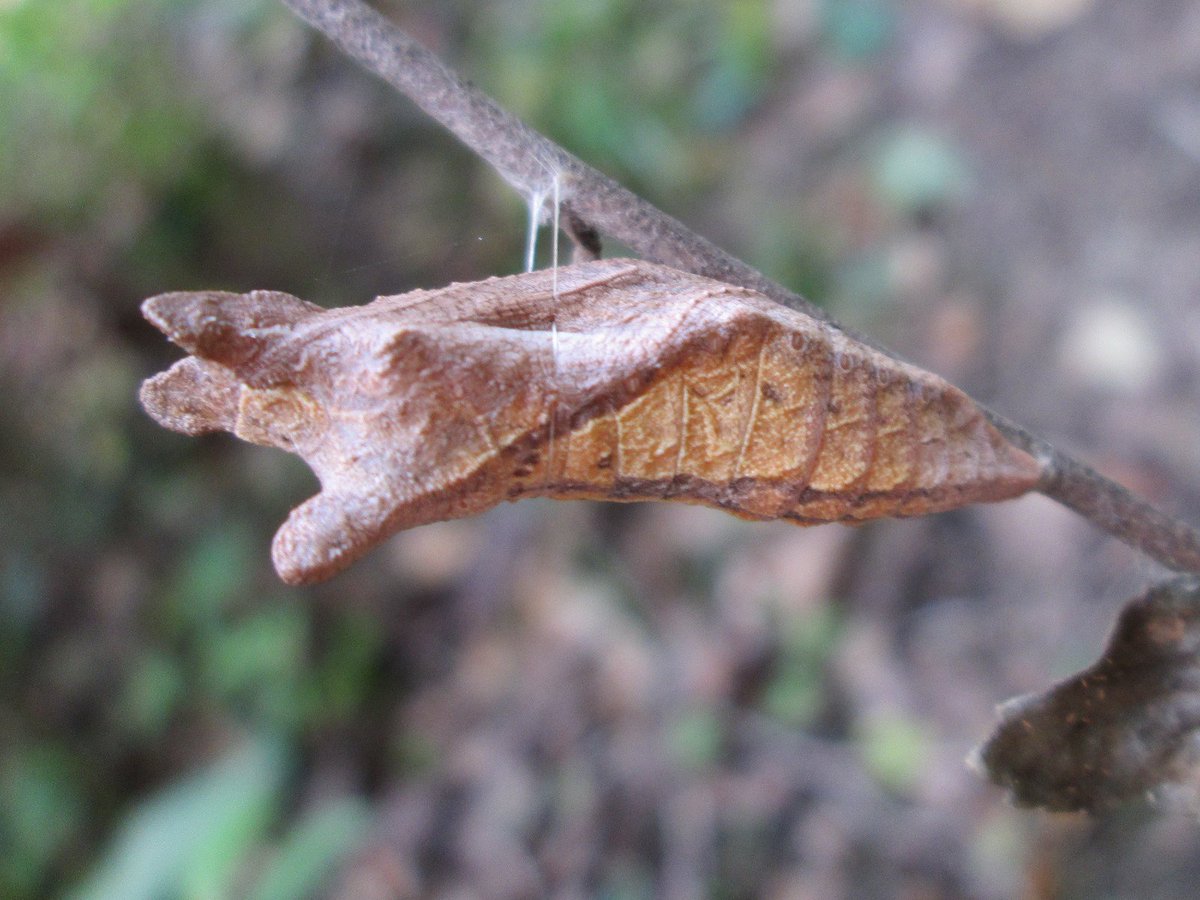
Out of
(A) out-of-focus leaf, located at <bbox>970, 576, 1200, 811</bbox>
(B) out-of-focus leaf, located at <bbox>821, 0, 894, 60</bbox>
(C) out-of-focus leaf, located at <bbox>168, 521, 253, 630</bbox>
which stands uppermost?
(B) out-of-focus leaf, located at <bbox>821, 0, 894, 60</bbox>

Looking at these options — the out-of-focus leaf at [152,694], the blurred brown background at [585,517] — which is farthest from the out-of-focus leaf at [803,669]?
the out-of-focus leaf at [152,694]

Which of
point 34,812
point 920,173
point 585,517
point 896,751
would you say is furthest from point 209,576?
point 920,173

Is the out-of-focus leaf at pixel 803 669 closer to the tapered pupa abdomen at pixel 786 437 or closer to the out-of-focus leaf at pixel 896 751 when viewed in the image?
the out-of-focus leaf at pixel 896 751

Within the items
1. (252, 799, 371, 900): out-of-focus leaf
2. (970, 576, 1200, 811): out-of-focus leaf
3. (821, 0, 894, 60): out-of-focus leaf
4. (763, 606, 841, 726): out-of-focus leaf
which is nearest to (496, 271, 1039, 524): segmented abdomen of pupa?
(970, 576, 1200, 811): out-of-focus leaf

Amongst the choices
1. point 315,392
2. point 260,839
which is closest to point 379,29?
point 315,392

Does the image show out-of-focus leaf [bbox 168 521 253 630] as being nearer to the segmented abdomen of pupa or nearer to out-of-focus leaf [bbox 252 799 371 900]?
out-of-focus leaf [bbox 252 799 371 900]

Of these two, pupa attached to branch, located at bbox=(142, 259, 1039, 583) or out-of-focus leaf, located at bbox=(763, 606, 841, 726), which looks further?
out-of-focus leaf, located at bbox=(763, 606, 841, 726)

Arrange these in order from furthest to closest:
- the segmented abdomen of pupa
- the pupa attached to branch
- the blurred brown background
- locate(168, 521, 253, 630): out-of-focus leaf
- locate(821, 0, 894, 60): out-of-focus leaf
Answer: locate(821, 0, 894, 60): out-of-focus leaf < locate(168, 521, 253, 630): out-of-focus leaf < the blurred brown background < the segmented abdomen of pupa < the pupa attached to branch
